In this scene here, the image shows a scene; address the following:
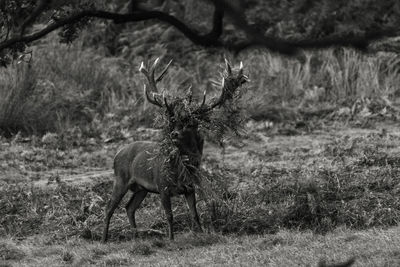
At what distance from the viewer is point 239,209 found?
11281mm

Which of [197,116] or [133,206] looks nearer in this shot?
[197,116]

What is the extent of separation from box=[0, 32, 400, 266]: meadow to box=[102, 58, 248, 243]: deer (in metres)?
0.26

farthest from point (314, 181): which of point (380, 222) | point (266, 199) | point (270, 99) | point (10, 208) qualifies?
point (270, 99)

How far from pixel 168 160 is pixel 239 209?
147cm

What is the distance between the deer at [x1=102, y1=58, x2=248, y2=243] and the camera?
10266mm

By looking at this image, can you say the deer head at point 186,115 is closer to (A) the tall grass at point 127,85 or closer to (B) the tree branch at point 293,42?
(B) the tree branch at point 293,42

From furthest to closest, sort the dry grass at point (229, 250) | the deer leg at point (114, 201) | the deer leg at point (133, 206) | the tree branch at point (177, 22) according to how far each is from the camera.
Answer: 1. the deer leg at point (133, 206)
2. the deer leg at point (114, 201)
3. the dry grass at point (229, 250)
4. the tree branch at point (177, 22)

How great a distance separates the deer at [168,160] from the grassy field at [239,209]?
280 millimetres

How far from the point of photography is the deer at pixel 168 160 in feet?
33.7

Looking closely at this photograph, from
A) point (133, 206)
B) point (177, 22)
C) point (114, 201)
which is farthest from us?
point (133, 206)

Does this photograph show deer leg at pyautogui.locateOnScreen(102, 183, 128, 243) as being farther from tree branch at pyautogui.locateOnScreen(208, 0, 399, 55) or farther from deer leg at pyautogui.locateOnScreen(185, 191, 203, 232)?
tree branch at pyautogui.locateOnScreen(208, 0, 399, 55)

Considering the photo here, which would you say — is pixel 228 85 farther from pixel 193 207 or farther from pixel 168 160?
pixel 193 207

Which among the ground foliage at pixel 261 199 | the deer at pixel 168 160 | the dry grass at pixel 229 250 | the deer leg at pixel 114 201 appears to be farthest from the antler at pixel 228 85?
the deer leg at pixel 114 201

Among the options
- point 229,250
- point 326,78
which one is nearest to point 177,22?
point 229,250
